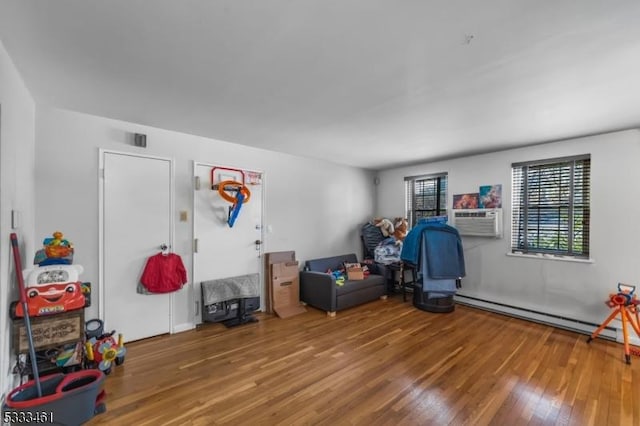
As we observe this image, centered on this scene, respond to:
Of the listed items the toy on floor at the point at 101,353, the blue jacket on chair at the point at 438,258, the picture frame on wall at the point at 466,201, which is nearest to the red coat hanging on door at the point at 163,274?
the toy on floor at the point at 101,353

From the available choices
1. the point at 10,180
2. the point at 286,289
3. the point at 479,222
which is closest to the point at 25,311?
the point at 10,180

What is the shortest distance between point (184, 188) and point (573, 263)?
202 inches

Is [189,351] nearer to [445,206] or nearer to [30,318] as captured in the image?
[30,318]

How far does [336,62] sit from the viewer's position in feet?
6.12

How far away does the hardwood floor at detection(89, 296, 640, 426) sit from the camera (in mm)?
1991

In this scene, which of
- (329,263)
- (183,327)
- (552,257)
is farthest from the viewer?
(329,263)

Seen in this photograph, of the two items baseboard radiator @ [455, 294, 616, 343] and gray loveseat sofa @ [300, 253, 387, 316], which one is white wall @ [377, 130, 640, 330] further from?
gray loveseat sofa @ [300, 253, 387, 316]

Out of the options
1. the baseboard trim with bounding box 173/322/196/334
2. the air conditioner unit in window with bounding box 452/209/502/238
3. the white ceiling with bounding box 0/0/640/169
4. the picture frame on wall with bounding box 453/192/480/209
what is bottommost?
the baseboard trim with bounding box 173/322/196/334

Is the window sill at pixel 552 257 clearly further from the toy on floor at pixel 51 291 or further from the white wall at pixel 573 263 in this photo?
the toy on floor at pixel 51 291

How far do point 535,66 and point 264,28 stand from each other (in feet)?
6.01

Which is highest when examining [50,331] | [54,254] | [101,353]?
[54,254]

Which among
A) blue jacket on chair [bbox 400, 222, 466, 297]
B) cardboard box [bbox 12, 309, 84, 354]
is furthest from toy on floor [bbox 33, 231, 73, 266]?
blue jacket on chair [bbox 400, 222, 466, 297]

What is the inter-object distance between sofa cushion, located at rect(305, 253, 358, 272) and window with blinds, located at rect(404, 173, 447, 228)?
1439mm

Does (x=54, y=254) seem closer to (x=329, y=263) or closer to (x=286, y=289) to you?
(x=286, y=289)
